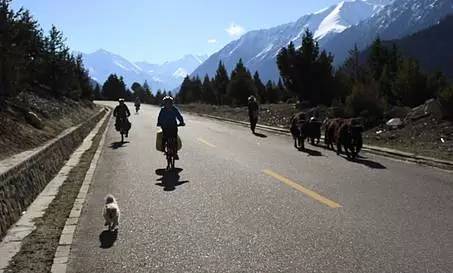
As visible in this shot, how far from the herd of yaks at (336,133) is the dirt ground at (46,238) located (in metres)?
8.32

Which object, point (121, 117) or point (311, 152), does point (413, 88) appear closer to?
point (311, 152)

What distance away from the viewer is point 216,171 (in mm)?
14023

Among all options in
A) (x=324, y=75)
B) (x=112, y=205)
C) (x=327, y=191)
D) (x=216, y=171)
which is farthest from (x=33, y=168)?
(x=324, y=75)

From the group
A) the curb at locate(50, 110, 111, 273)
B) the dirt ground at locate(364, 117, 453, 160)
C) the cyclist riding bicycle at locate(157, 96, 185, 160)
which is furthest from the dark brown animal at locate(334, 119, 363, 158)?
the curb at locate(50, 110, 111, 273)

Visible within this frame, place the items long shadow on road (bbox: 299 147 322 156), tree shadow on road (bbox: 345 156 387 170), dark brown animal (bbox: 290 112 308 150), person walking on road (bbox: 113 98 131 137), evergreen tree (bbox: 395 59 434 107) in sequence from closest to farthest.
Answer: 1. tree shadow on road (bbox: 345 156 387 170)
2. long shadow on road (bbox: 299 147 322 156)
3. dark brown animal (bbox: 290 112 308 150)
4. person walking on road (bbox: 113 98 131 137)
5. evergreen tree (bbox: 395 59 434 107)

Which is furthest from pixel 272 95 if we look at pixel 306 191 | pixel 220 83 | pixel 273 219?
pixel 273 219

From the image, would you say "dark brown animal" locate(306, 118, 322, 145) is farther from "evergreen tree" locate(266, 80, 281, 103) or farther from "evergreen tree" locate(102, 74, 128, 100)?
"evergreen tree" locate(102, 74, 128, 100)

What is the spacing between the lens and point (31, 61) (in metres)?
29.9

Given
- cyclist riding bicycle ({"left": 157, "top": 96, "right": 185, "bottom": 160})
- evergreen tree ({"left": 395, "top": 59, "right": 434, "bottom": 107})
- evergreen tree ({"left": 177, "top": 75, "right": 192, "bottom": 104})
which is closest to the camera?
cyclist riding bicycle ({"left": 157, "top": 96, "right": 185, "bottom": 160})

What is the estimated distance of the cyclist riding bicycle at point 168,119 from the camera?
15.1 metres

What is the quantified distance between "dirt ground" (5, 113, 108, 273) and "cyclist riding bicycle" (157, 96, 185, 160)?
3628 mm

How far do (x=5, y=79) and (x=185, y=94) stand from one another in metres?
111

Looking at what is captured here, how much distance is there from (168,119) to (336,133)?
5.69 m

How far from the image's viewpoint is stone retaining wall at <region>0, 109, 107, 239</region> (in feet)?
27.4
